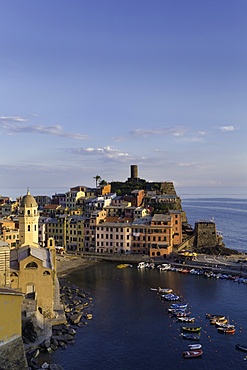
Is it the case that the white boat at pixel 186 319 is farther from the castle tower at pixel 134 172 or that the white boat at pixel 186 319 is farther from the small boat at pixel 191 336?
the castle tower at pixel 134 172

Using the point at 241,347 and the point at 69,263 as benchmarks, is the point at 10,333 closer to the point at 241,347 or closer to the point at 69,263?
the point at 241,347

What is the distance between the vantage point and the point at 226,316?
4575 cm

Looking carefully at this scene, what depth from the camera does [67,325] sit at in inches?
1623

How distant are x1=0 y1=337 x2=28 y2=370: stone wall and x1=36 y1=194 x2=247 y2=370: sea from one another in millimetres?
5178

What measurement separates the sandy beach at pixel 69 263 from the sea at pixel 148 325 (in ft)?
8.38

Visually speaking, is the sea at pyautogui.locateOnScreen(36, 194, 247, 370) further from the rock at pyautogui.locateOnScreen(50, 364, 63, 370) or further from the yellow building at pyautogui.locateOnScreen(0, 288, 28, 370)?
the yellow building at pyautogui.locateOnScreen(0, 288, 28, 370)

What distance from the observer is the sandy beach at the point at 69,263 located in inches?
2759

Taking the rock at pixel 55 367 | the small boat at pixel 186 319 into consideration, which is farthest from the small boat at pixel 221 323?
the rock at pixel 55 367

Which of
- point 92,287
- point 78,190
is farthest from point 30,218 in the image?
point 78,190

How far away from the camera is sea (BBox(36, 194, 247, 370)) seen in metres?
34.6

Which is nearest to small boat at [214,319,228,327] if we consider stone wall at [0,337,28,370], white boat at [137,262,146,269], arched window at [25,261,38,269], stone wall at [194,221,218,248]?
arched window at [25,261,38,269]

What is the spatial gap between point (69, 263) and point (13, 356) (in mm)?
46887

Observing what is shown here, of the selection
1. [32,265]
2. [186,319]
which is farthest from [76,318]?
[186,319]

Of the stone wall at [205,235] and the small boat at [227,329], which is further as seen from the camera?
the stone wall at [205,235]
